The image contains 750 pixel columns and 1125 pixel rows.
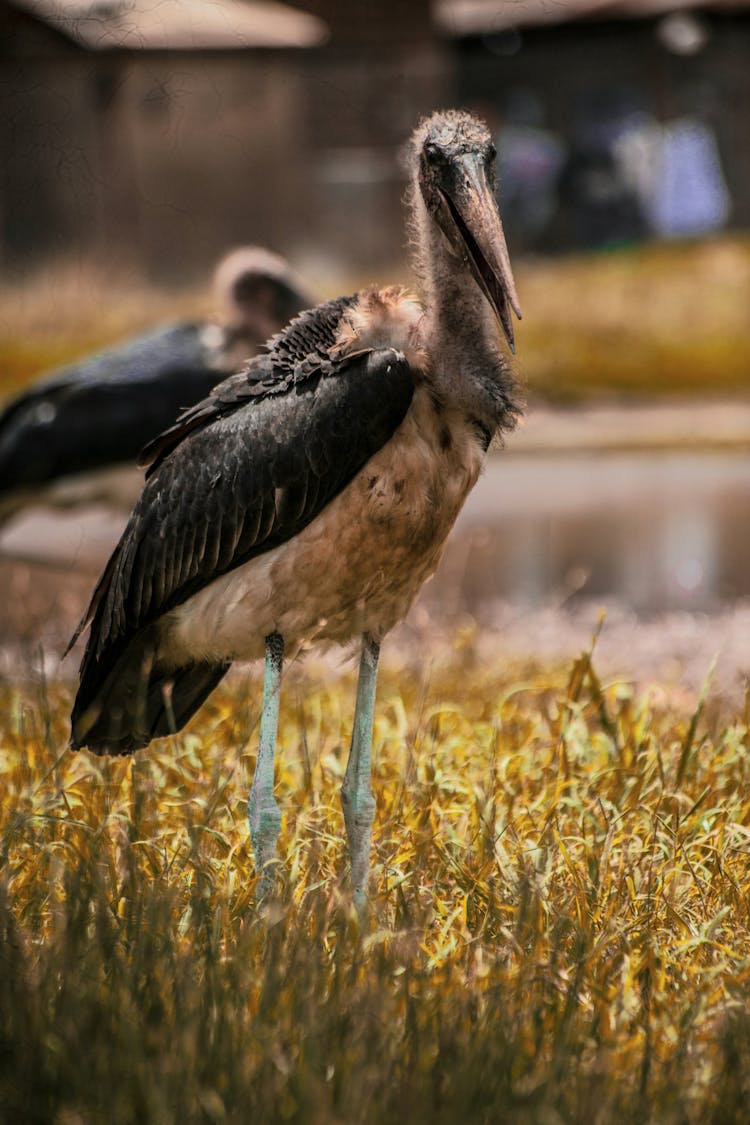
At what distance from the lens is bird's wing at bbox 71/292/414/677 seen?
9.16 ft

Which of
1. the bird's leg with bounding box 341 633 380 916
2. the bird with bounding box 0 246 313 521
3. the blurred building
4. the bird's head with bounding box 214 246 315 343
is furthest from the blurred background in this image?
the bird's leg with bounding box 341 633 380 916

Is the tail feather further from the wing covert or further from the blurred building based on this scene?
the blurred building

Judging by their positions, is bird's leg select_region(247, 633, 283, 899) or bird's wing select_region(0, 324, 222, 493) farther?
bird's wing select_region(0, 324, 222, 493)

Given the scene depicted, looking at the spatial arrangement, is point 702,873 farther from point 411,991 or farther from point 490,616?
point 490,616

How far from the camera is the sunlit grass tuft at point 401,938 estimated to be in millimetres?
1952

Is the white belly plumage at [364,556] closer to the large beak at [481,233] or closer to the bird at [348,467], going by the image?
the bird at [348,467]

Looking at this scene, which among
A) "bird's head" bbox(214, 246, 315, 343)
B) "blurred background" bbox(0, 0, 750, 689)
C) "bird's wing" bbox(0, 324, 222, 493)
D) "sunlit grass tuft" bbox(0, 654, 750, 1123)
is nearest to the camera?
"sunlit grass tuft" bbox(0, 654, 750, 1123)

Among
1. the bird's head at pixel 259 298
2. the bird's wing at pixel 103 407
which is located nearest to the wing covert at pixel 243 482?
the bird's wing at pixel 103 407

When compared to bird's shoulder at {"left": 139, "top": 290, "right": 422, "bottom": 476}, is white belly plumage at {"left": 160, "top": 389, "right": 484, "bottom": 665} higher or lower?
lower

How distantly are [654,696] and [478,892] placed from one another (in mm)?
1637

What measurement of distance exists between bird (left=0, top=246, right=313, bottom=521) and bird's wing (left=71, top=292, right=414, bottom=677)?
2.72 meters

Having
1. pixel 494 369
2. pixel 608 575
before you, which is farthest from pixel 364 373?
pixel 608 575

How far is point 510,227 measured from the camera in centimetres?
1417

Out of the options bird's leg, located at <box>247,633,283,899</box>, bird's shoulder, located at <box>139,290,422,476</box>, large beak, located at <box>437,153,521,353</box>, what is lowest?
bird's leg, located at <box>247,633,283,899</box>
